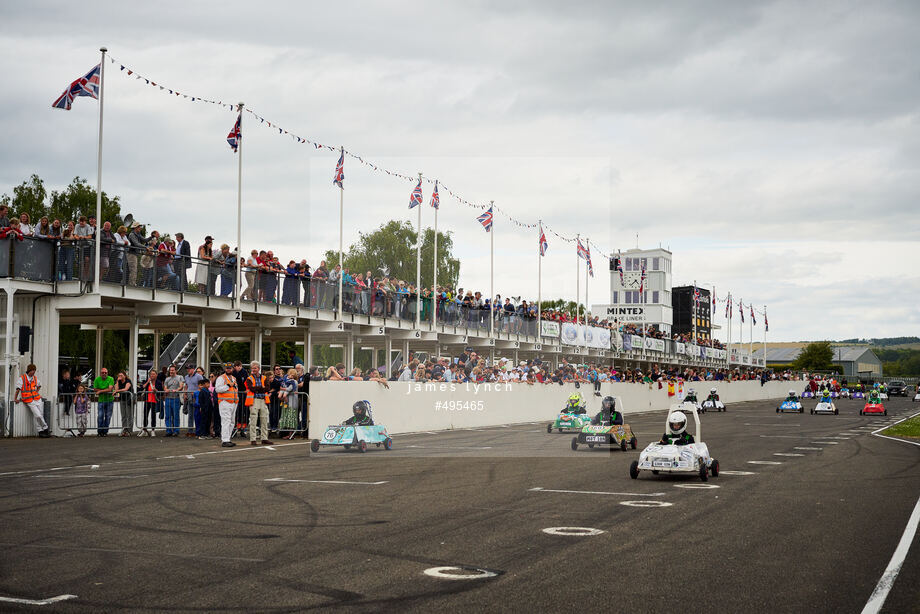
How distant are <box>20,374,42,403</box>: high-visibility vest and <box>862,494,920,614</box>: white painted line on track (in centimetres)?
2086

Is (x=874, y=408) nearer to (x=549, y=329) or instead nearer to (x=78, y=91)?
(x=549, y=329)

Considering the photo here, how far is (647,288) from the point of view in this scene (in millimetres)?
116062

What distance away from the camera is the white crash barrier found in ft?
81.0

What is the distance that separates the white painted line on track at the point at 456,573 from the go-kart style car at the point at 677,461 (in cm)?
835

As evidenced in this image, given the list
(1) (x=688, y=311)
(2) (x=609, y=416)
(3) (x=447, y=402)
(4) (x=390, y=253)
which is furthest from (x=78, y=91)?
(1) (x=688, y=311)

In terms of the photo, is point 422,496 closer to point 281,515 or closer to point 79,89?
point 281,515

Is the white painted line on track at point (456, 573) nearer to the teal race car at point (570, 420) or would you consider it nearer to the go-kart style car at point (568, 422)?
the teal race car at point (570, 420)

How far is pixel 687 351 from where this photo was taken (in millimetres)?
80000

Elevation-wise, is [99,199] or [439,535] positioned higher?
[99,199]

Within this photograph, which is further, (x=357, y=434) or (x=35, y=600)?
(x=357, y=434)

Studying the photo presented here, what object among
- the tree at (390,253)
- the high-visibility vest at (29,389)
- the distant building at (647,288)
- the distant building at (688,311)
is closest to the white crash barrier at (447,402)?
the high-visibility vest at (29,389)

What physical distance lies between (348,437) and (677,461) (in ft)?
27.2

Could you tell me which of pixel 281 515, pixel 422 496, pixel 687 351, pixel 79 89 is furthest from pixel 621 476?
pixel 687 351

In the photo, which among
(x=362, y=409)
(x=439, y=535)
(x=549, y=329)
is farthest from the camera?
(x=549, y=329)
